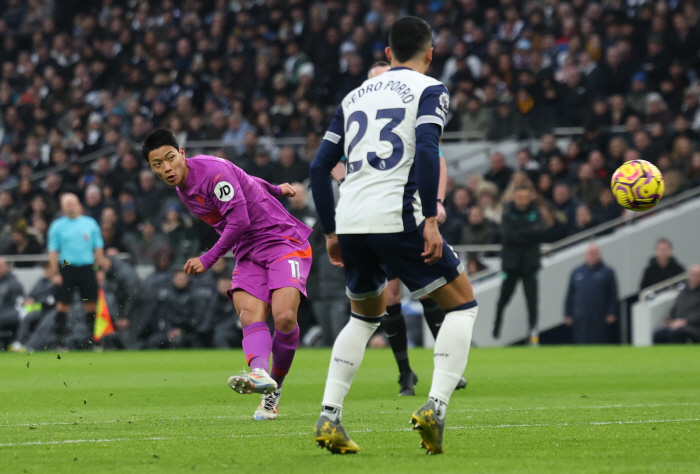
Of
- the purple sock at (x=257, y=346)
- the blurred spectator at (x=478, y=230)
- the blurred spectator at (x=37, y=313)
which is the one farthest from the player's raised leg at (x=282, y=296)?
the blurred spectator at (x=37, y=313)

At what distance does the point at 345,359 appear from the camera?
5.10 m

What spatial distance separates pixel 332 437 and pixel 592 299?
1137cm

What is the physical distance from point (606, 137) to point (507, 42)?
11.8 ft

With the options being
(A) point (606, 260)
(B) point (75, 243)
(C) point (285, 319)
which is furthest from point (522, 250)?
(C) point (285, 319)

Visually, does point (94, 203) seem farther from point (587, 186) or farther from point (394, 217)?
point (394, 217)

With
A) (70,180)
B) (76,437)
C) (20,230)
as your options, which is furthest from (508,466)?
(70,180)

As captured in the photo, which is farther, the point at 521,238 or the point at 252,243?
the point at 521,238

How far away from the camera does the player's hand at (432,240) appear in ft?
15.7

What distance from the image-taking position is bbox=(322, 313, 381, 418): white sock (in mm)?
5016

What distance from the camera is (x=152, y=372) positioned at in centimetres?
1174

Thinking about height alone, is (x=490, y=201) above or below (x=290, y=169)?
below

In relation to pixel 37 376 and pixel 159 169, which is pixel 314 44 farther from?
pixel 159 169

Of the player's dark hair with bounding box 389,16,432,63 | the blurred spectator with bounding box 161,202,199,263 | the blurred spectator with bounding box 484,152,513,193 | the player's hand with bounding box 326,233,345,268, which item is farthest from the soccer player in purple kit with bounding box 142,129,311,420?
the blurred spectator with bounding box 484,152,513,193

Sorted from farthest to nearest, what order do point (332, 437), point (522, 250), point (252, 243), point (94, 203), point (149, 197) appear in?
point (94, 203) < point (149, 197) < point (522, 250) < point (252, 243) < point (332, 437)
